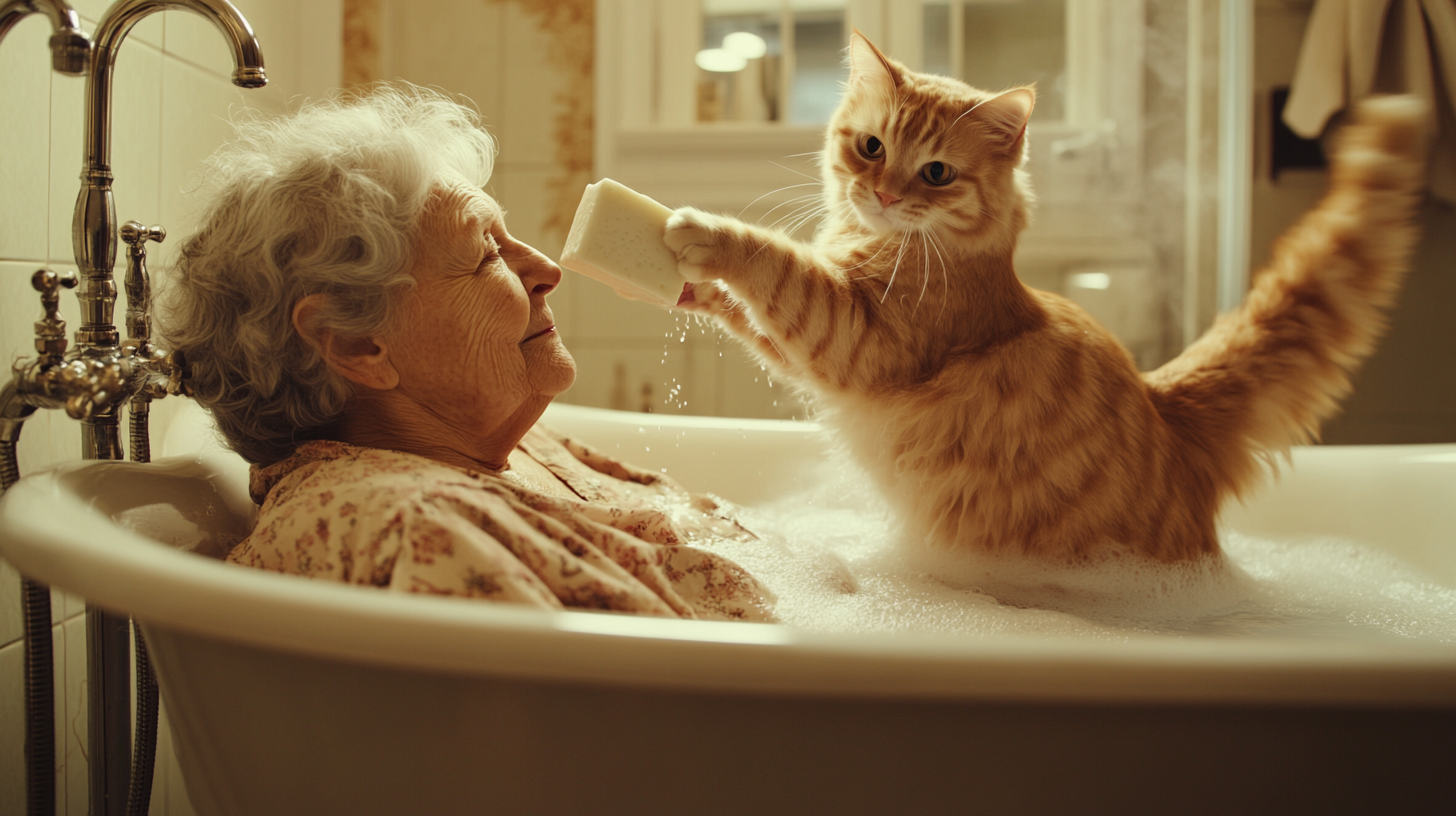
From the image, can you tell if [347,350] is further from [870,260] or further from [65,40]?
[870,260]

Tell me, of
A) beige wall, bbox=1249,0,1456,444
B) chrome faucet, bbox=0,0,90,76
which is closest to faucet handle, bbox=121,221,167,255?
chrome faucet, bbox=0,0,90,76

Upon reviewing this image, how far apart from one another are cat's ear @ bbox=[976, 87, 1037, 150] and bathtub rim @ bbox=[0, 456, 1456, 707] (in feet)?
2.59

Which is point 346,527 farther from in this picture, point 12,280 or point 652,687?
point 12,280

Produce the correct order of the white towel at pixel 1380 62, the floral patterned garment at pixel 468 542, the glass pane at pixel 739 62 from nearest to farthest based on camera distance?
the floral patterned garment at pixel 468 542 → the white towel at pixel 1380 62 → the glass pane at pixel 739 62

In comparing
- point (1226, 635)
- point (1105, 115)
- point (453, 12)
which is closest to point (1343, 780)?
point (1226, 635)

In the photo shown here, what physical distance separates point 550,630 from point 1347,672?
0.48 metres

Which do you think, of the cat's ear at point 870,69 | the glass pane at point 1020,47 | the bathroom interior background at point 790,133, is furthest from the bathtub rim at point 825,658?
the glass pane at point 1020,47

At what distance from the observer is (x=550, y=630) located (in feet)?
1.81

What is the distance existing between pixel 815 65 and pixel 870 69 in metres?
1.34

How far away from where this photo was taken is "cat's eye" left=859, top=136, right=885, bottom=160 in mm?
1229

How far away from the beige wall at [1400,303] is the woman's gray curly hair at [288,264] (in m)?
2.11

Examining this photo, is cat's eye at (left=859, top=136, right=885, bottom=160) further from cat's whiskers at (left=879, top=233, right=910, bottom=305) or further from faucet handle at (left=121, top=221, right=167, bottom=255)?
faucet handle at (left=121, top=221, right=167, bottom=255)

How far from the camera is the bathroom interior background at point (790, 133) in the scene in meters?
2.29

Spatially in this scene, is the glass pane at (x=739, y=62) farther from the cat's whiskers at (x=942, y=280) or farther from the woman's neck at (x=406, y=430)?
the woman's neck at (x=406, y=430)
